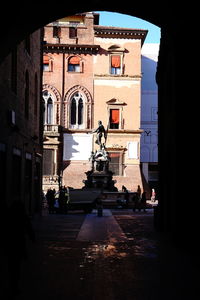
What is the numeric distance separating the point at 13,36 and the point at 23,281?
8.12m

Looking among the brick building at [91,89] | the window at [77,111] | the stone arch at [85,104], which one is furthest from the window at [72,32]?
the window at [77,111]

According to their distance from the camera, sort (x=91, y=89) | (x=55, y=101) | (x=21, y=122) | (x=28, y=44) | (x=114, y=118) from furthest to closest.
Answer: (x=114, y=118), (x=91, y=89), (x=55, y=101), (x=28, y=44), (x=21, y=122)

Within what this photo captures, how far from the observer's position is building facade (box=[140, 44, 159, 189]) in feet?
170

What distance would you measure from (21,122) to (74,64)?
1175 inches

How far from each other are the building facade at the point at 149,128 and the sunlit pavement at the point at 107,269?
36.6 meters

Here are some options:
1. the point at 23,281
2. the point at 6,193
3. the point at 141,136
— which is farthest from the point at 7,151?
the point at 141,136

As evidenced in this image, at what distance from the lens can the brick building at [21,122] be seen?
49.8 ft

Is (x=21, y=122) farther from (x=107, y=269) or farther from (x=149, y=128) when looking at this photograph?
(x=149, y=128)

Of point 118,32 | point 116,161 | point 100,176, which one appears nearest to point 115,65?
point 118,32

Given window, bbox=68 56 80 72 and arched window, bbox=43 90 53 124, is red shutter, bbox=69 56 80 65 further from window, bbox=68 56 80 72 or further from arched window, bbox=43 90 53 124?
arched window, bbox=43 90 53 124

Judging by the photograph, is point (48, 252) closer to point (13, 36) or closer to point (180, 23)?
point (13, 36)

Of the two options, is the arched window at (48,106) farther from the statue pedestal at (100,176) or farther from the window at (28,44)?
the window at (28,44)

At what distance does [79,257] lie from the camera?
1106 cm

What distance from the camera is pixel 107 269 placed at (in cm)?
942
